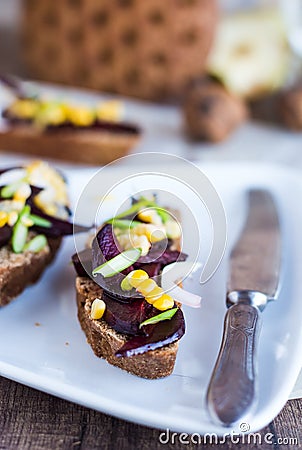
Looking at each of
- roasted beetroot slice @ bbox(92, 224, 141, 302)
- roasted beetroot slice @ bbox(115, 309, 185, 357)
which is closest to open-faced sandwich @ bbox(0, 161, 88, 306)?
roasted beetroot slice @ bbox(92, 224, 141, 302)

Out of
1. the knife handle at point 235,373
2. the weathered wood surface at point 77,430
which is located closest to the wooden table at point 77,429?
the weathered wood surface at point 77,430

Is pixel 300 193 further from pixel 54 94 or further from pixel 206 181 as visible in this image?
pixel 54 94

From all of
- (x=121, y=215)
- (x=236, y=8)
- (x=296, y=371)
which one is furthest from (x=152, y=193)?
(x=236, y=8)

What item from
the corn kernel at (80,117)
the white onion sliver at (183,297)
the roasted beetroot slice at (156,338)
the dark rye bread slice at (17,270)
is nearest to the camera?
the roasted beetroot slice at (156,338)

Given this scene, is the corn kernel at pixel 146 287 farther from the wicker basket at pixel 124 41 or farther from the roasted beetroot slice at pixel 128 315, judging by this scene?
the wicker basket at pixel 124 41

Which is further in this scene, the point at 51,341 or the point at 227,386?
the point at 51,341

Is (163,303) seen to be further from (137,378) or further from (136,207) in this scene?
(136,207)

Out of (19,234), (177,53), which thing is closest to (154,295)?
(19,234)
